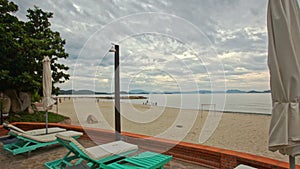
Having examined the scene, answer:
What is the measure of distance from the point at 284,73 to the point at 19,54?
9.59m

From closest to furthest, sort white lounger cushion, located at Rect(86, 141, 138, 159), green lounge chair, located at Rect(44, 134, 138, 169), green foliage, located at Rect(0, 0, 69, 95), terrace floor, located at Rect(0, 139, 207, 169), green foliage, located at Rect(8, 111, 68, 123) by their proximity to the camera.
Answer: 1. green lounge chair, located at Rect(44, 134, 138, 169)
2. white lounger cushion, located at Rect(86, 141, 138, 159)
3. terrace floor, located at Rect(0, 139, 207, 169)
4. green foliage, located at Rect(0, 0, 69, 95)
5. green foliage, located at Rect(8, 111, 68, 123)

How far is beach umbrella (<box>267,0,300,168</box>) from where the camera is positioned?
133 centimetres

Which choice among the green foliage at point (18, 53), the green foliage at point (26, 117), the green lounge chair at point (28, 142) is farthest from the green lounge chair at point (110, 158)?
the green foliage at point (26, 117)

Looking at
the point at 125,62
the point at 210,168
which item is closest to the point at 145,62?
the point at 125,62

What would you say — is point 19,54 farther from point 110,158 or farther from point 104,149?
point 110,158

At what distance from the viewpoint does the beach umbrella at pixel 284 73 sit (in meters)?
1.33

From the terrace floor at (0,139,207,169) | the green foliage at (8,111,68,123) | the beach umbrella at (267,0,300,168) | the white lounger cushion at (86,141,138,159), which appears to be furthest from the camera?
the green foliage at (8,111,68,123)

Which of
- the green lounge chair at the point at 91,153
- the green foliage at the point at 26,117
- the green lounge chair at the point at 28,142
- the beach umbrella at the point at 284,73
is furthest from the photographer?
the green foliage at the point at 26,117

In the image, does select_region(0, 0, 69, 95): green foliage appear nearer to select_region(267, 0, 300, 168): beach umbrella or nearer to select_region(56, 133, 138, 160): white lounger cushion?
select_region(56, 133, 138, 160): white lounger cushion

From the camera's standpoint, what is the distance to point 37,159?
12.6 ft

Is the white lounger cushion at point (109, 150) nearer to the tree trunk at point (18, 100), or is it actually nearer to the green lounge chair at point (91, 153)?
the green lounge chair at point (91, 153)

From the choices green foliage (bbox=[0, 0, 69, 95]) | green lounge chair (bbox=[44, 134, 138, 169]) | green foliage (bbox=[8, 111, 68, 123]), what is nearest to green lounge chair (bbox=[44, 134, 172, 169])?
green lounge chair (bbox=[44, 134, 138, 169])

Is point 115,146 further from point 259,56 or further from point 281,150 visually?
point 259,56

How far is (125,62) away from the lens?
17.3ft
